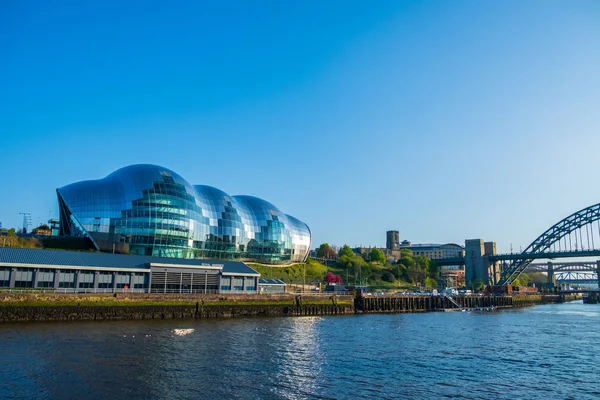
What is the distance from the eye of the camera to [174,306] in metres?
67.0

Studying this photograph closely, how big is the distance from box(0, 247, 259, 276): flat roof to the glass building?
20.2 meters

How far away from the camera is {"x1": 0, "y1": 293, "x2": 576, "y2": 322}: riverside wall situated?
5578 cm

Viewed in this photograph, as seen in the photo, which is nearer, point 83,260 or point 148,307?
point 148,307

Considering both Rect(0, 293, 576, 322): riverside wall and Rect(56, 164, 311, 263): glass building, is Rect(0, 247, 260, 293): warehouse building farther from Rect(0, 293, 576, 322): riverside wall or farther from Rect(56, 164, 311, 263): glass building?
Rect(56, 164, 311, 263): glass building

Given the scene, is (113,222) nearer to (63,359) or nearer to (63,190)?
(63,190)

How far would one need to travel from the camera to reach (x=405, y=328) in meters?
65.8

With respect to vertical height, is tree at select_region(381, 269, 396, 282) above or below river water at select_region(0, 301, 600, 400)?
above

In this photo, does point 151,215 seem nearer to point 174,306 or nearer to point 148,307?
point 174,306

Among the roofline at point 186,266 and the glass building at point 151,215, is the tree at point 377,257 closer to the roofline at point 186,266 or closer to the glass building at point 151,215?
the glass building at point 151,215

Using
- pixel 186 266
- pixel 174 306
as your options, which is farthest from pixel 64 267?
pixel 186 266

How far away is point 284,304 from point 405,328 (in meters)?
22.2

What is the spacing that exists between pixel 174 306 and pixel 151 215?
36239 mm

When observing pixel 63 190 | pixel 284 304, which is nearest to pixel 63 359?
pixel 284 304

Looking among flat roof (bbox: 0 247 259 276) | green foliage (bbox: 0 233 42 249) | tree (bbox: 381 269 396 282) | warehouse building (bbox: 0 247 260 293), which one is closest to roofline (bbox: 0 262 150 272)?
warehouse building (bbox: 0 247 260 293)
